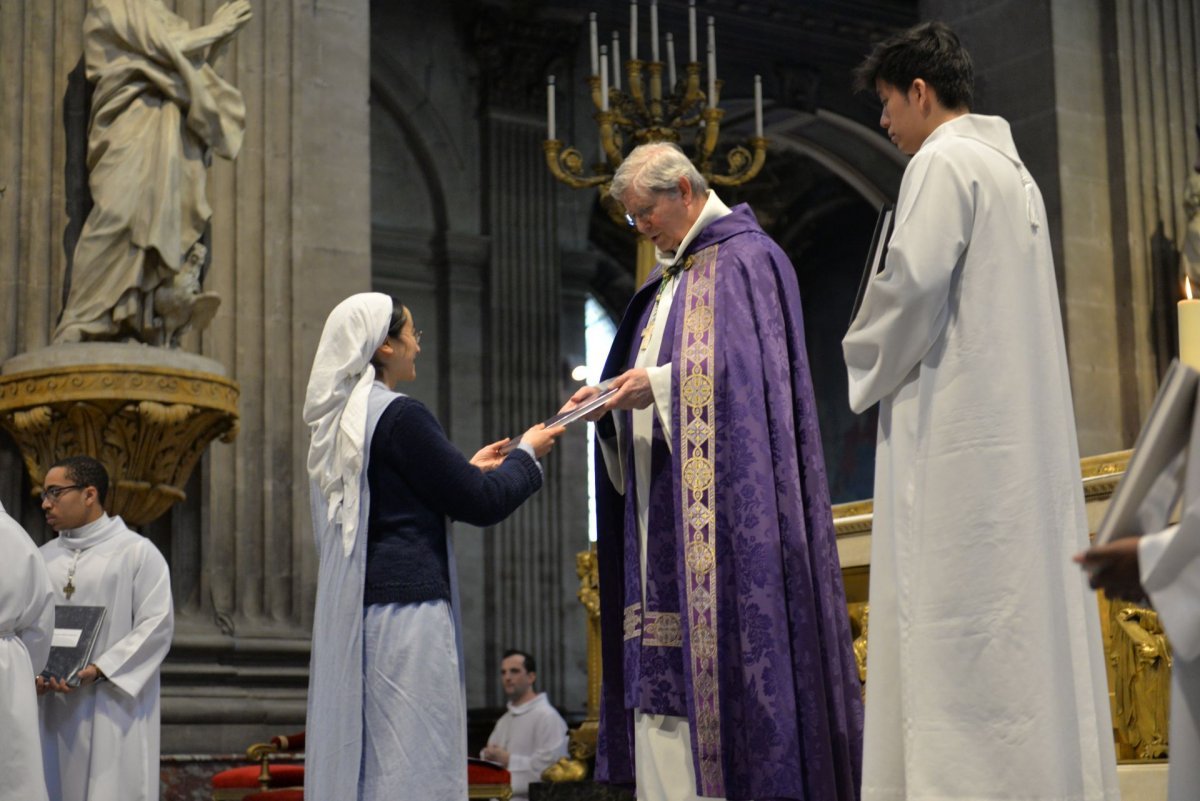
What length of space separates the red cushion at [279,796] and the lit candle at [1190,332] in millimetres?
4295

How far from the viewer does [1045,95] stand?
419 inches

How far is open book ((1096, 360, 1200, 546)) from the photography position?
7.55 feet

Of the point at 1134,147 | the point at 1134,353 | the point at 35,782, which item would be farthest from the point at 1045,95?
the point at 35,782

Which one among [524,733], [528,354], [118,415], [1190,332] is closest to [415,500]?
[1190,332]

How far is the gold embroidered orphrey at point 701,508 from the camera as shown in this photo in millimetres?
4195

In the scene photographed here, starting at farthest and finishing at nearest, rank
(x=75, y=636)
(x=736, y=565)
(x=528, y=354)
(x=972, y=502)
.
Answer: (x=528, y=354) < (x=75, y=636) < (x=736, y=565) < (x=972, y=502)

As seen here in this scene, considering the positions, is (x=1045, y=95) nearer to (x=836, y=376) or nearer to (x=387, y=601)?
Result: (x=387, y=601)

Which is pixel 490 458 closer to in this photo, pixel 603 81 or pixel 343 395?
pixel 343 395

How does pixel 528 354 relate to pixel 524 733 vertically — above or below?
above

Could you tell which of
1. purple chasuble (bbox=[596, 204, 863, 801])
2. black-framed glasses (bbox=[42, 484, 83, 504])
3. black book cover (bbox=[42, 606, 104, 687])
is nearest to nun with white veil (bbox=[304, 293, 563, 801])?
purple chasuble (bbox=[596, 204, 863, 801])

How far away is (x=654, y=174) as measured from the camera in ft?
15.0

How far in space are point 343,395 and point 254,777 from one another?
2776 mm

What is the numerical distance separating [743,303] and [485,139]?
10799 millimetres

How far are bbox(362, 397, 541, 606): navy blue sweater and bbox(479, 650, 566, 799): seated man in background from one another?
574cm
